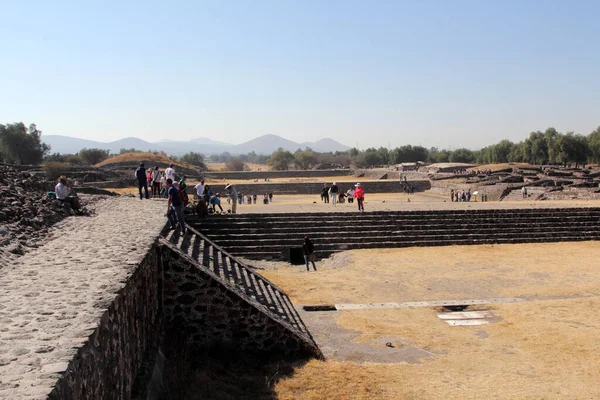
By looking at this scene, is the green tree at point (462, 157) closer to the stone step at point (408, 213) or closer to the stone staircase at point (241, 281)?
Answer: the stone step at point (408, 213)

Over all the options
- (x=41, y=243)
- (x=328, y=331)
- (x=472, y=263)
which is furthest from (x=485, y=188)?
(x=41, y=243)

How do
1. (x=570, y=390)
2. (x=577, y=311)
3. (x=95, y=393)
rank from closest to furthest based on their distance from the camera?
(x=95, y=393) < (x=570, y=390) < (x=577, y=311)

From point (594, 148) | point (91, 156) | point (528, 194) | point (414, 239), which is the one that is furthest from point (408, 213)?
point (91, 156)

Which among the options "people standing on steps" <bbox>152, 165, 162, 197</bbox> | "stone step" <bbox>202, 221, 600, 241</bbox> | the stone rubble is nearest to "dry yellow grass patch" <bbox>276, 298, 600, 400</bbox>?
the stone rubble

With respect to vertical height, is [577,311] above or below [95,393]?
below

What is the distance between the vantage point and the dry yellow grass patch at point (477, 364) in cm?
623

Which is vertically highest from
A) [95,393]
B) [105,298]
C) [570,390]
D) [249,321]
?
[105,298]

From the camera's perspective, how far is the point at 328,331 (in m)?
8.66

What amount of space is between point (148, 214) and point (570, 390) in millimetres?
8910

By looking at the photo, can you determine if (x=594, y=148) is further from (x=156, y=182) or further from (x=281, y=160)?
(x=156, y=182)

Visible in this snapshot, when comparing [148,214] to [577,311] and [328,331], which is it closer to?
[328,331]

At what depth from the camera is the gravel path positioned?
3.03 metres

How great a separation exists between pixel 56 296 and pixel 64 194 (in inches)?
298

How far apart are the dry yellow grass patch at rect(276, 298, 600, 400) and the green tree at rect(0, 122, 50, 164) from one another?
2075 inches
